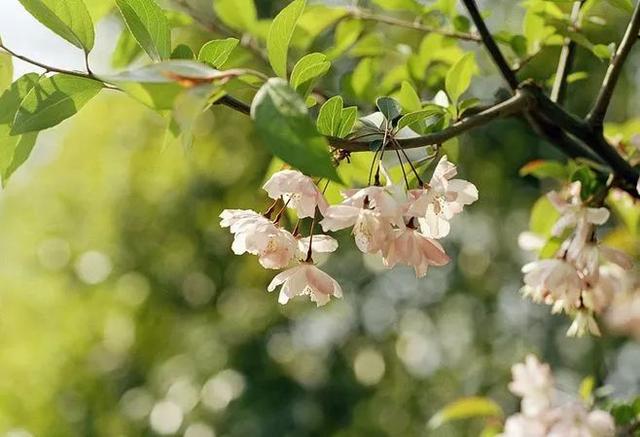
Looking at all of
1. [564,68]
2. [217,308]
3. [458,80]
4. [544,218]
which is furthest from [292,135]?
[217,308]

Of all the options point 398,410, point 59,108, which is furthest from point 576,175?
point 398,410

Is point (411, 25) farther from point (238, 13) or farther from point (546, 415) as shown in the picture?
point (546, 415)

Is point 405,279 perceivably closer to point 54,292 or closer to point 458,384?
point 458,384

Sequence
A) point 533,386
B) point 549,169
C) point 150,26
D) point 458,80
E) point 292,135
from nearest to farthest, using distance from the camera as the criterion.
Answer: point 292,135 → point 150,26 → point 458,80 → point 549,169 → point 533,386

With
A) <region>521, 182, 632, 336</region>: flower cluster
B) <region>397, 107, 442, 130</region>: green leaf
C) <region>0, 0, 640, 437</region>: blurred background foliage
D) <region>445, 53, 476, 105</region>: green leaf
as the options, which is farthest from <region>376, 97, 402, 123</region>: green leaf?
<region>0, 0, 640, 437</region>: blurred background foliage

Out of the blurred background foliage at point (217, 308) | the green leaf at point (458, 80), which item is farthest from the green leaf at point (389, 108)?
the blurred background foliage at point (217, 308)

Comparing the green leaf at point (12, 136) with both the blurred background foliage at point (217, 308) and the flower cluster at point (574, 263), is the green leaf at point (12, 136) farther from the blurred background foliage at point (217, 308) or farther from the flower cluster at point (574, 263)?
the blurred background foliage at point (217, 308)
